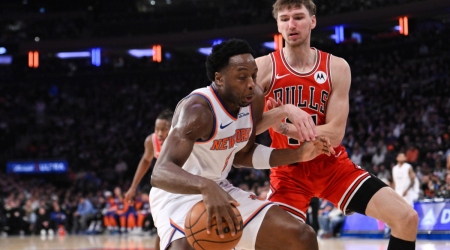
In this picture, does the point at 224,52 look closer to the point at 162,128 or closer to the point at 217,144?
the point at 217,144

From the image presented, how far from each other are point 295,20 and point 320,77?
0.52 m

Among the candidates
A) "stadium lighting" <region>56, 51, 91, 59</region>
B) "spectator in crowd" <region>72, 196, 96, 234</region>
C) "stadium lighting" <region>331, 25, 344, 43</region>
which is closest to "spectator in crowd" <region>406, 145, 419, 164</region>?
"stadium lighting" <region>331, 25, 344, 43</region>

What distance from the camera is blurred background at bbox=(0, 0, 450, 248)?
15.5 metres

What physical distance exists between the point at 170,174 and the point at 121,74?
23.3m

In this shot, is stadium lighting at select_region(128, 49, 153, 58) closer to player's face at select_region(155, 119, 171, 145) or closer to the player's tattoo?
player's face at select_region(155, 119, 171, 145)

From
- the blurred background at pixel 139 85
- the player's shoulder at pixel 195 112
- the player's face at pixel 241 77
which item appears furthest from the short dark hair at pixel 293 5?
the blurred background at pixel 139 85

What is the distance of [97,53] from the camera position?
21.8 m

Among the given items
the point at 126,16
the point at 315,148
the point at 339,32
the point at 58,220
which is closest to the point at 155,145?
the point at 315,148

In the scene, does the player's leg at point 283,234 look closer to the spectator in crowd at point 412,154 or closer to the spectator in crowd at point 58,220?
the spectator in crowd at point 412,154

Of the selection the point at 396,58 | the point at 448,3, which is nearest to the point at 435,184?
the point at 448,3

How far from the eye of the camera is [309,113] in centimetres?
394

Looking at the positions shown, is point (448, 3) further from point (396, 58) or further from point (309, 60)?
point (309, 60)

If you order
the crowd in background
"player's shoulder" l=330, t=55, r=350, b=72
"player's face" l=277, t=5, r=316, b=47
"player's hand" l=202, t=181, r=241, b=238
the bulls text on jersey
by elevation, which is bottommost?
"player's hand" l=202, t=181, r=241, b=238

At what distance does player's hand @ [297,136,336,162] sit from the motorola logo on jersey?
2.32 ft
